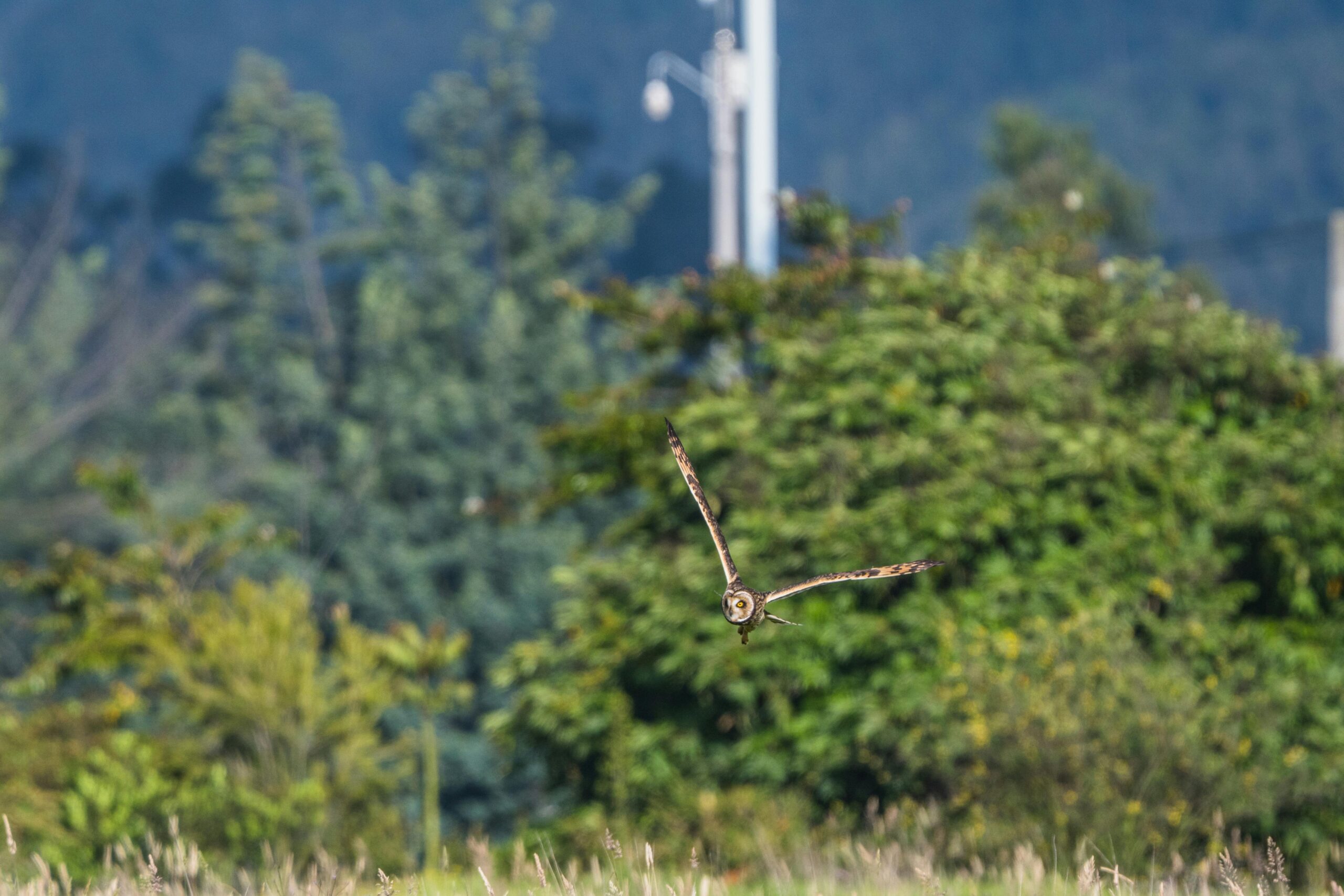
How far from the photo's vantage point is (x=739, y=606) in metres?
2.45

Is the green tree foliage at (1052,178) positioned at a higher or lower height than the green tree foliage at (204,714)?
higher

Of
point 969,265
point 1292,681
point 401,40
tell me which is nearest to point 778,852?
point 1292,681

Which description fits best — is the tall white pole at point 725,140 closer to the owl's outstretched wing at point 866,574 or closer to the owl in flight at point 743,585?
the owl in flight at point 743,585

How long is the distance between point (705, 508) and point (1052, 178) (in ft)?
64.7

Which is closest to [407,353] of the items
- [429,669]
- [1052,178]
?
[1052,178]

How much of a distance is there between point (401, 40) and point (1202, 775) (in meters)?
35.6

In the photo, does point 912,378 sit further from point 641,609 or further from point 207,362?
point 207,362

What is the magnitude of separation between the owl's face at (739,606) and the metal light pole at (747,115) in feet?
25.9

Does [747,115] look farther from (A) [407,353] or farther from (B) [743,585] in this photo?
(A) [407,353]

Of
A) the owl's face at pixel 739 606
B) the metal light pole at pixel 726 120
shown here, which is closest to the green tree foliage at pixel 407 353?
the metal light pole at pixel 726 120

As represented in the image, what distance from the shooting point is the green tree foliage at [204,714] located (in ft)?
26.9

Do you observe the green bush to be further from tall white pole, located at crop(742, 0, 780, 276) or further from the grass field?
tall white pole, located at crop(742, 0, 780, 276)

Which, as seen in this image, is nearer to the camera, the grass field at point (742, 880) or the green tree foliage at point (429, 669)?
the grass field at point (742, 880)

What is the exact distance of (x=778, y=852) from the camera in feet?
22.8
